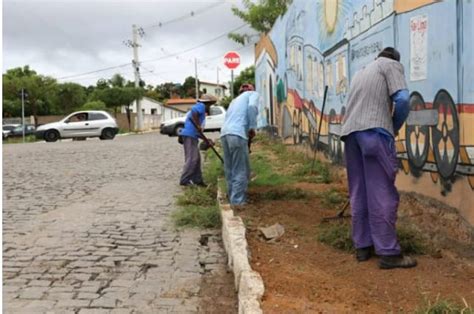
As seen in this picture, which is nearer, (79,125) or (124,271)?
(124,271)

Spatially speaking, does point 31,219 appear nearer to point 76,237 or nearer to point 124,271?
point 76,237

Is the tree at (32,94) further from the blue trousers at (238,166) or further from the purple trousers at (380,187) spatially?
the purple trousers at (380,187)

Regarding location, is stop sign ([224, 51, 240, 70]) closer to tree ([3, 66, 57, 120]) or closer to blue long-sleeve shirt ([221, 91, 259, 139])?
blue long-sleeve shirt ([221, 91, 259, 139])

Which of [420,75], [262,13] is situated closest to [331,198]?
[420,75]

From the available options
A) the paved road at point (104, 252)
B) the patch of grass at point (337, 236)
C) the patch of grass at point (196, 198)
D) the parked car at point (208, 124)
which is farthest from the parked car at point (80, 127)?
the patch of grass at point (337, 236)

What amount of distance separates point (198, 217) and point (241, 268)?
2818mm

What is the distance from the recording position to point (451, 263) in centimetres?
450

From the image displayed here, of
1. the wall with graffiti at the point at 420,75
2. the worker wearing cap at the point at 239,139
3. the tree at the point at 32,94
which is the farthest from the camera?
the tree at the point at 32,94

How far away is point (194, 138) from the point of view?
32.0 feet

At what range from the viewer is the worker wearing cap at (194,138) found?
9500mm

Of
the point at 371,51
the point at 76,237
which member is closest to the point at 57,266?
the point at 76,237

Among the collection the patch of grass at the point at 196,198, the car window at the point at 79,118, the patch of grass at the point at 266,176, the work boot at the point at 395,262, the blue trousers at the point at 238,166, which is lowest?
the work boot at the point at 395,262

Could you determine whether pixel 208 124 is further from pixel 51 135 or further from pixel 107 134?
pixel 51 135

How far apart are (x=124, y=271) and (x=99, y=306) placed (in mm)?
914
